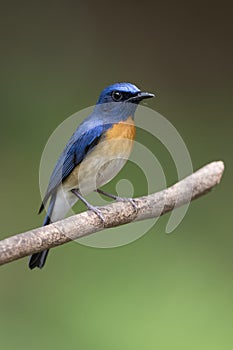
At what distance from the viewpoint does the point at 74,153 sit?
1.63 m

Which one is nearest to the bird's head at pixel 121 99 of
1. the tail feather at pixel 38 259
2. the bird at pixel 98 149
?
the bird at pixel 98 149

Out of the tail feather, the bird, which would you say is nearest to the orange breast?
the bird

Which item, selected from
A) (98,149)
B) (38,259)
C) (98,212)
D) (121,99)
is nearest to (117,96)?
(121,99)

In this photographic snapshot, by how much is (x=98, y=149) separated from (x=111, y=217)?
0.20 m

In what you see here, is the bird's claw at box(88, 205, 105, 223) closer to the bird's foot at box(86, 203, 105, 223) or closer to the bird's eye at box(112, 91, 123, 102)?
the bird's foot at box(86, 203, 105, 223)

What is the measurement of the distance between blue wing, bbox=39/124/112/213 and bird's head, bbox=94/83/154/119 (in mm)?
39

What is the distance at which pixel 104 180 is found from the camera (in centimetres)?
163

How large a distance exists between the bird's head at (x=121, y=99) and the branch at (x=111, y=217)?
0.21m

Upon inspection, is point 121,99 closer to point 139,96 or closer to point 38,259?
point 139,96

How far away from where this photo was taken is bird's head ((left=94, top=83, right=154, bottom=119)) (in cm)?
152
